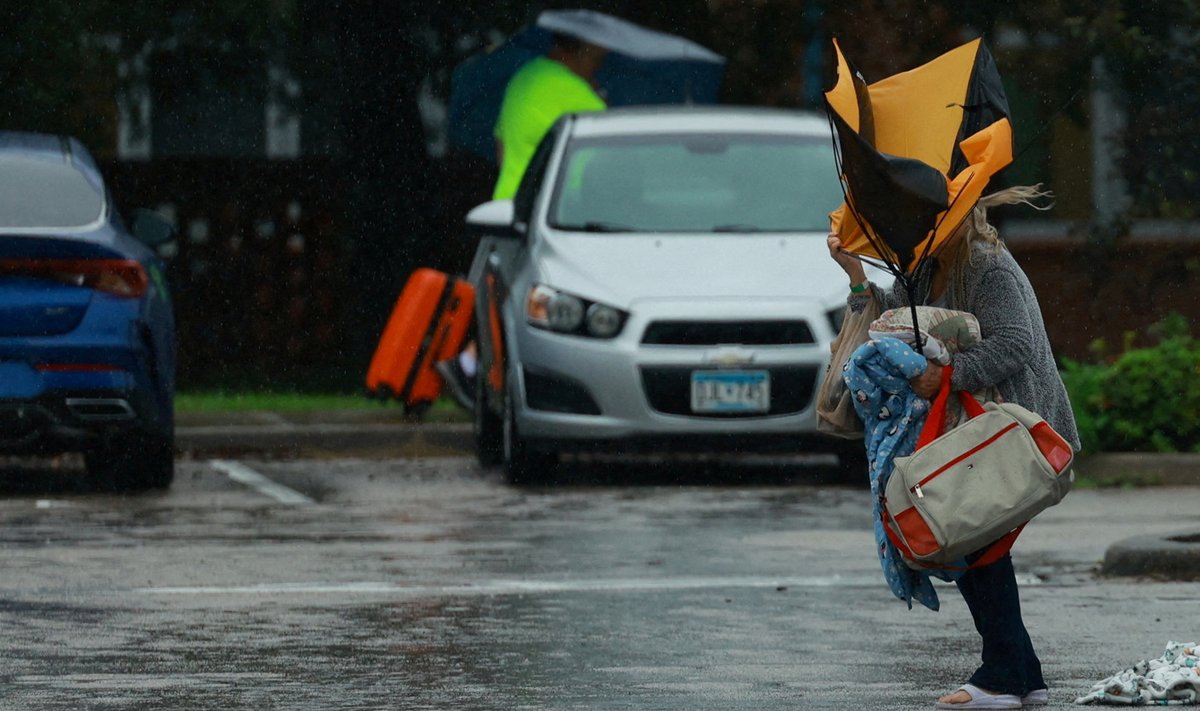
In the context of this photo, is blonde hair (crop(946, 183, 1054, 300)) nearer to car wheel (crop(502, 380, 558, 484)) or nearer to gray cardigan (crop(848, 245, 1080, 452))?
gray cardigan (crop(848, 245, 1080, 452))

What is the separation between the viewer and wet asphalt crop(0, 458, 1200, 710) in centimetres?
712

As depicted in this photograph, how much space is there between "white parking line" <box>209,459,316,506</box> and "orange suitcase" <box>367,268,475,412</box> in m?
1.27

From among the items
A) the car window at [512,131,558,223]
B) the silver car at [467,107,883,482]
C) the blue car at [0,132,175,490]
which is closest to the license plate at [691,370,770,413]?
the silver car at [467,107,883,482]

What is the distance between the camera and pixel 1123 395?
1330 cm

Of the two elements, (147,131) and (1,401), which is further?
(147,131)

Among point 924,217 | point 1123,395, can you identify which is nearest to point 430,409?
point 1123,395

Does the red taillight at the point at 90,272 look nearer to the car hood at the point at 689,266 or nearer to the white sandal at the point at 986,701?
the car hood at the point at 689,266

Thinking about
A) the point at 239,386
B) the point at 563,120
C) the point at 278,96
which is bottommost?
the point at 239,386

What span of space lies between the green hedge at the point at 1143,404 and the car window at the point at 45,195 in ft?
15.4

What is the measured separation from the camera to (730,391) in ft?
40.1

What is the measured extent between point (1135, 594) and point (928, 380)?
281 centimetres

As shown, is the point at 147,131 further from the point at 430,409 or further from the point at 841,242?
the point at 841,242

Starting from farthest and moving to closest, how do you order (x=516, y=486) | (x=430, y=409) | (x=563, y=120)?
1. (x=430, y=409)
2. (x=563, y=120)
3. (x=516, y=486)

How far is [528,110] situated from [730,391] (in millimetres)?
3441
